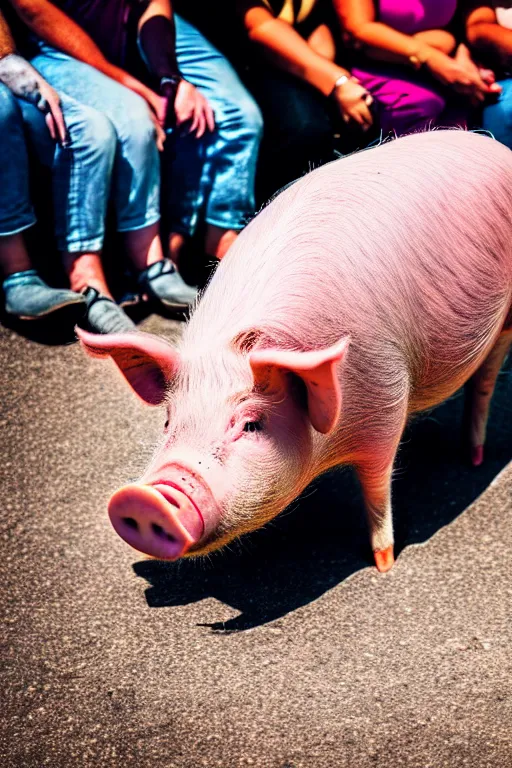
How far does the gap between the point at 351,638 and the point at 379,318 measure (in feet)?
2.96

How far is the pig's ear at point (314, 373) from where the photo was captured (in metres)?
2.11

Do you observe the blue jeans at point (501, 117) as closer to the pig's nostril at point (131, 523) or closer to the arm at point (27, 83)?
the arm at point (27, 83)

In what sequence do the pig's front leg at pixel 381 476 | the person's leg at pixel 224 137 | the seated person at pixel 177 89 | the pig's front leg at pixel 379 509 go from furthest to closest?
the person's leg at pixel 224 137 → the seated person at pixel 177 89 → the pig's front leg at pixel 379 509 → the pig's front leg at pixel 381 476

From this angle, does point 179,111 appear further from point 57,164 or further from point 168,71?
point 57,164

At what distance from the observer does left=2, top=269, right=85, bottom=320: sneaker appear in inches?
138

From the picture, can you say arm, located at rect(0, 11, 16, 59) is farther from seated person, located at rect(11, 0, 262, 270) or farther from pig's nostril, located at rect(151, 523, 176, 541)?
pig's nostril, located at rect(151, 523, 176, 541)

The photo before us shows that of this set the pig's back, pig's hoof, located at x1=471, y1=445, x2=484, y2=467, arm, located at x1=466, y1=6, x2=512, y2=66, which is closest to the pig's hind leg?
pig's hoof, located at x1=471, y1=445, x2=484, y2=467

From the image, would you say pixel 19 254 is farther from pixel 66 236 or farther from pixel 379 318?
pixel 379 318

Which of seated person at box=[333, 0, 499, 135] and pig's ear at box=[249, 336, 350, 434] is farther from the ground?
seated person at box=[333, 0, 499, 135]

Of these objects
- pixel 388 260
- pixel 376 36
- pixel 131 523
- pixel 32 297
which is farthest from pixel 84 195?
pixel 131 523

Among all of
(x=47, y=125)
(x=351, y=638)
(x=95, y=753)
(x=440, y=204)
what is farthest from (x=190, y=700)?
(x=47, y=125)

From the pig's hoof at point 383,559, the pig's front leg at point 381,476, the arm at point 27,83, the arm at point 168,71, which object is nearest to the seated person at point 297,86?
the arm at point 168,71

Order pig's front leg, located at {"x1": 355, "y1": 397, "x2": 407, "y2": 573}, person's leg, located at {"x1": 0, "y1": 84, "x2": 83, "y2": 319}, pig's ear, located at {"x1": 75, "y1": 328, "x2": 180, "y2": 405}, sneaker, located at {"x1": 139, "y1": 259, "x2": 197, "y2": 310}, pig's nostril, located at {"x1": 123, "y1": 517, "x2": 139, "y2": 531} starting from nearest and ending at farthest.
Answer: pig's nostril, located at {"x1": 123, "y1": 517, "x2": 139, "y2": 531}
pig's ear, located at {"x1": 75, "y1": 328, "x2": 180, "y2": 405}
pig's front leg, located at {"x1": 355, "y1": 397, "x2": 407, "y2": 573}
person's leg, located at {"x1": 0, "y1": 84, "x2": 83, "y2": 319}
sneaker, located at {"x1": 139, "y1": 259, "x2": 197, "y2": 310}

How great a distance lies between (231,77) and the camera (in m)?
3.96
